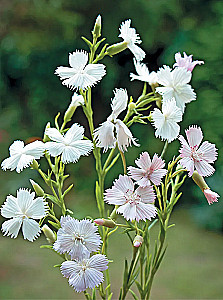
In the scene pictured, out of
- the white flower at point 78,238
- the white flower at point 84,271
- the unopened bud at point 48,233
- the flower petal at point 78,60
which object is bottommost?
the white flower at point 84,271

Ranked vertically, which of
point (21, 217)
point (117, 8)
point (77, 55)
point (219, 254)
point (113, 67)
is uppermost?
point (117, 8)

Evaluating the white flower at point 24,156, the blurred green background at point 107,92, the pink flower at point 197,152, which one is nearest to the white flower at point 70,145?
the white flower at point 24,156

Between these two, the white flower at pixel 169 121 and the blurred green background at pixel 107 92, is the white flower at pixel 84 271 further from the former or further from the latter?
the blurred green background at pixel 107 92

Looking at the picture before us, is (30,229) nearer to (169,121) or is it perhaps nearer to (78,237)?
(78,237)

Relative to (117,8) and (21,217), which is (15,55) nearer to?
(117,8)

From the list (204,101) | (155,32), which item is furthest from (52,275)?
(155,32)

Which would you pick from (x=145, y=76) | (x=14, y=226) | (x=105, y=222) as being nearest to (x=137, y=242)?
(x=105, y=222)
